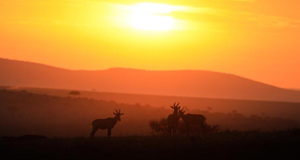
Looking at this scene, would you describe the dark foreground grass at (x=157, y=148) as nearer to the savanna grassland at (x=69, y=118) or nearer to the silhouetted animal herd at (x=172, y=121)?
the silhouetted animal herd at (x=172, y=121)

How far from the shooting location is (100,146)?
25234 mm

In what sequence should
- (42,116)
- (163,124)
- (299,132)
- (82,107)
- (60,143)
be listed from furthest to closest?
(82,107) → (42,116) → (163,124) → (299,132) → (60,143)

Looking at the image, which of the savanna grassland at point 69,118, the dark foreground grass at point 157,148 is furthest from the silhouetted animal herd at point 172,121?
the savanna grassland at point 69,118

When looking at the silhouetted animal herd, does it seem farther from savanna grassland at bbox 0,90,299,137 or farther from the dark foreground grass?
savanna grassland at bbox 0,90,299,137

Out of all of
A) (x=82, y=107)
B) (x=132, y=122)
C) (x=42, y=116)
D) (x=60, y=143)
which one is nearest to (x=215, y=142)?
(x=60, y=143)

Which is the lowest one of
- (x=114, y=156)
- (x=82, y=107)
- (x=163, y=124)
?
(x=114, y=156)

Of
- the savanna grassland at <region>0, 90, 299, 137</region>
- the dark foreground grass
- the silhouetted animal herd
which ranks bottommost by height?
the dark foreground grass

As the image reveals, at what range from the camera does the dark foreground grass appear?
24078 millimetres

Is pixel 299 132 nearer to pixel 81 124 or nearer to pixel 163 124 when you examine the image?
pixel 163 124

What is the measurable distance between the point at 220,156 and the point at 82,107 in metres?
67.7

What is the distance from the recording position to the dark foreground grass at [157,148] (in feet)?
79.0

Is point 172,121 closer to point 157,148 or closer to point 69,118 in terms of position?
point 157,148

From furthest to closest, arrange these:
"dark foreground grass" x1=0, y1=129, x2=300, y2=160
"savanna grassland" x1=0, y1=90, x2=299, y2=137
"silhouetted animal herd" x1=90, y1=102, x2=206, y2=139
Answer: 1. "savanna grassland" x1=0, y1=90, x2=299, y2=137
2. "silhouetted animal herd" x1=90, y1=102, x2=206, y2=139
3. "dark foreground grass" x1=0, y1=129, x2=300, y2=160

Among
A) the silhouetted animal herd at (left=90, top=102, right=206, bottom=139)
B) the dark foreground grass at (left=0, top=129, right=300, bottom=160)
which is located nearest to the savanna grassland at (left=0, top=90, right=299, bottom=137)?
the silhouetted animal herd at (left=90, top=102, right=206, bottom=139)
